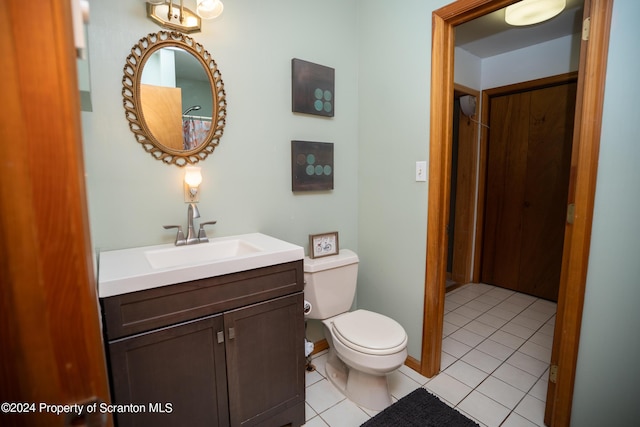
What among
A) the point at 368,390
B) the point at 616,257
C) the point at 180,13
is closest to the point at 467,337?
the point at 368,390

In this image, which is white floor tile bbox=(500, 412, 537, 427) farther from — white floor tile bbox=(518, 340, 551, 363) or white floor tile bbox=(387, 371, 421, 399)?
white floor tile bbox=(518, 340, 551, 363)

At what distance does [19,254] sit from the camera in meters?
0.34

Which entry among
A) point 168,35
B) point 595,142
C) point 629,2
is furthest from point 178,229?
point 629,2

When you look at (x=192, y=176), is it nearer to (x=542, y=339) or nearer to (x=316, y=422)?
(x=316, y=422)

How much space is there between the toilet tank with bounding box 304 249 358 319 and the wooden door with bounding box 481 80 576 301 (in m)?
2.25

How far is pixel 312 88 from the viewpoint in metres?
1.93

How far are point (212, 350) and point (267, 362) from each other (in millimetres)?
273

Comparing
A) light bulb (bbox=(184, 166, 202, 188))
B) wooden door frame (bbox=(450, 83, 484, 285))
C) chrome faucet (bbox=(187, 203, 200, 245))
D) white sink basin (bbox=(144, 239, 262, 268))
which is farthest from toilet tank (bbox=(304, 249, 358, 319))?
wooden door frame (bbox=(450, 83, 484, 285))

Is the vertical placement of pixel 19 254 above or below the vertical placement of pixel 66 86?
below

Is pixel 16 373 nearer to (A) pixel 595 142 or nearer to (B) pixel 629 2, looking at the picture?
(A) pixel 595 142

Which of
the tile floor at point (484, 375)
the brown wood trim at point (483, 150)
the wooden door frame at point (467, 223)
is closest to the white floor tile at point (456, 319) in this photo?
the tile floor at point (484, 375)

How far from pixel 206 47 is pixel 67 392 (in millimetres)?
1621

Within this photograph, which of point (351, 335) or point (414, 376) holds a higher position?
point (351, 335)

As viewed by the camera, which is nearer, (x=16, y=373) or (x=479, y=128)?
(x=16, y=373)
